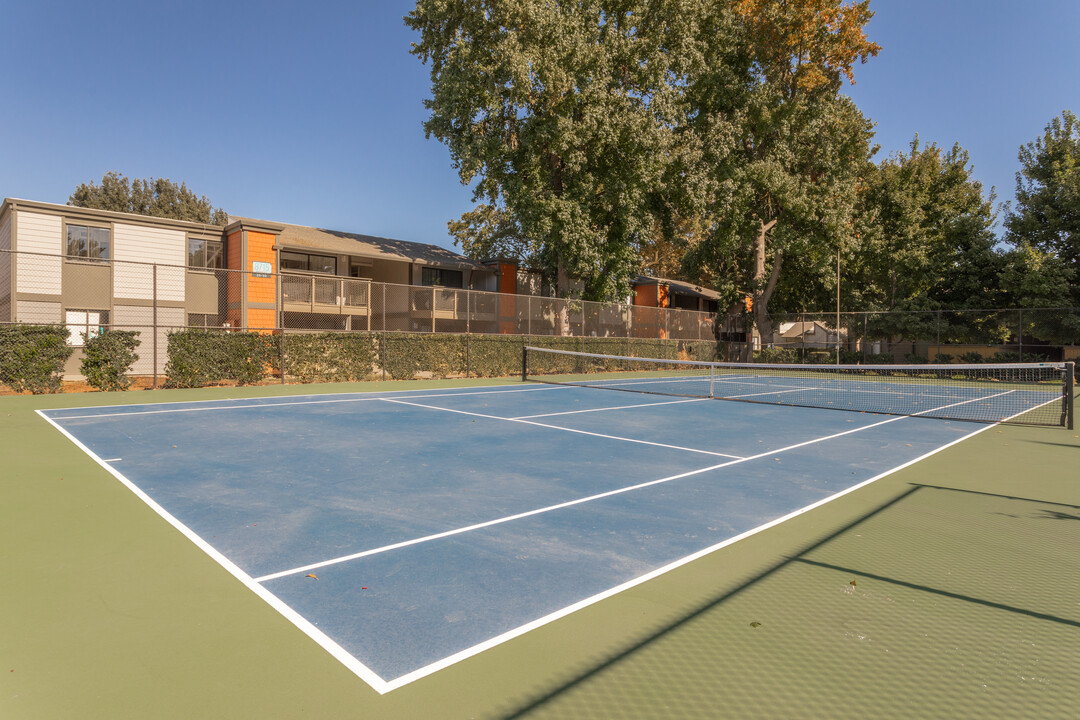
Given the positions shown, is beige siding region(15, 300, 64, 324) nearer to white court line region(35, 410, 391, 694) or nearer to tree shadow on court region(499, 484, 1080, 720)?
white court line region(35, 410, 391, 694)

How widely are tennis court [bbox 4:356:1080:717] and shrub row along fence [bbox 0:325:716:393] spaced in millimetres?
3853

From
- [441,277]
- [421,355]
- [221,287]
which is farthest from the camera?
[441,277]

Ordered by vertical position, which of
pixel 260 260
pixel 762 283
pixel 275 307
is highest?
pixel 762 283

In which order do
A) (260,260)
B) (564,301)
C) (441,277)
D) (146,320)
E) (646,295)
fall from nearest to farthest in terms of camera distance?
(146,320), (260,260), (564,301), (441,277), (646,295)

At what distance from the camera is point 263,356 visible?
17.6 m

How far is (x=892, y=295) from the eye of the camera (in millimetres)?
37781

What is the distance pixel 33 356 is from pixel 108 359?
1.44 metres

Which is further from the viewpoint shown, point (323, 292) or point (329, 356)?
point (323, 292)

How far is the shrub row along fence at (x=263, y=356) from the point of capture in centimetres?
1396

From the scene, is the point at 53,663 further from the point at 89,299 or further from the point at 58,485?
the point at 89,299

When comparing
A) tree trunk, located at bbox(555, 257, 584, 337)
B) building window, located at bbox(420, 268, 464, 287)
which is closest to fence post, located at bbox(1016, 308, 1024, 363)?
tree trunk, located at bbox(555, 257, 584, 337)

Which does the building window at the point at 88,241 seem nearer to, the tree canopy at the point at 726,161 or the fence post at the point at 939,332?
the tree canopy at the point at 726,161

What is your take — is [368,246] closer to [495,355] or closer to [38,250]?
[495,355]

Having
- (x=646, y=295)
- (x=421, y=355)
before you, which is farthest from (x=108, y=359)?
(x=646, y=295)
